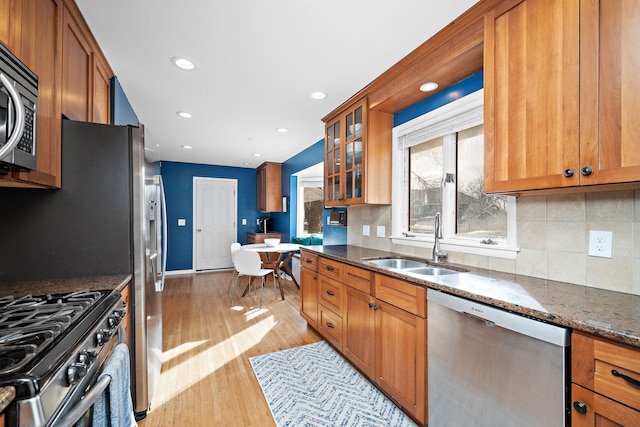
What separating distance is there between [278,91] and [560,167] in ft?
7.38

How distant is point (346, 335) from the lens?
2361 millimetres

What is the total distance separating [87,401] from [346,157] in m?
2.59

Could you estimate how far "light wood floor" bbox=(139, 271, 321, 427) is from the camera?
184 cm

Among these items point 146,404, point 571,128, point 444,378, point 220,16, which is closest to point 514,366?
point 444,378

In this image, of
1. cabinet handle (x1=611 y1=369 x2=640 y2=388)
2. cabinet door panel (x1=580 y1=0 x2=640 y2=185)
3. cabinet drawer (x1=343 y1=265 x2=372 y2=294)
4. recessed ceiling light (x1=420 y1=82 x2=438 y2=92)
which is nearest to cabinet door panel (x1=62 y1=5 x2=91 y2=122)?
cabinet drawer (x1=343 y1=265 x2=372 y2=294)

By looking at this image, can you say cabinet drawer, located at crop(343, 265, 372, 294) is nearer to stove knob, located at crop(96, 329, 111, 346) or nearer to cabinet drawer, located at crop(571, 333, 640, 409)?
cabinet drawer, located at crop(571, 333, 640, 409)

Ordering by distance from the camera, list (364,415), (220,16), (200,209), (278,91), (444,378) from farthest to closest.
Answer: (200,209) < (278,91) < (364,415) < (220,16) < (444,378)

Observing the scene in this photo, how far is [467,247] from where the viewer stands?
2029 millimetres

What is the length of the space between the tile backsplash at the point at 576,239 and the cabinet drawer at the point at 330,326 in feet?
4.03

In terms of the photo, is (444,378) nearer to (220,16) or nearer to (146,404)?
(146,404)

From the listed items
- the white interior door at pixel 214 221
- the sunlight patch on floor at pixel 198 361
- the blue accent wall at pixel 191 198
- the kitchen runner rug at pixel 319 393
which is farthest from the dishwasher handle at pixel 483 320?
the white interior door at pixel 214 221

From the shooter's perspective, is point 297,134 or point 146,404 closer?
point 146,404

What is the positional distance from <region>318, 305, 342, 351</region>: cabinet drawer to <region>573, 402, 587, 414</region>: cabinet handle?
1.65 m

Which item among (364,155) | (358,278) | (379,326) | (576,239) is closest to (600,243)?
(576,239)
